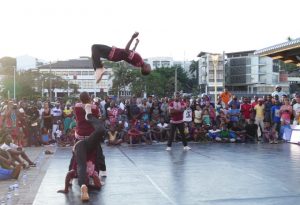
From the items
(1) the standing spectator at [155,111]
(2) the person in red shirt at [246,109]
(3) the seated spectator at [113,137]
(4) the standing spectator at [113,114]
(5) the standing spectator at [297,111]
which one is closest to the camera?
(3) the seated spectator at [113,137]

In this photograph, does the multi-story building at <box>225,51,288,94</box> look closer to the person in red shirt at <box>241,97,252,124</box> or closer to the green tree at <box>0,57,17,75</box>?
the green tree at <box>0,57,17,75</box>

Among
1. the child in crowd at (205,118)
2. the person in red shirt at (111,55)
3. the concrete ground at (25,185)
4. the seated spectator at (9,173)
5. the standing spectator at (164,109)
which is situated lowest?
the concrete ground at (25,185)

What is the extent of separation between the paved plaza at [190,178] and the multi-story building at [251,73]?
318ft

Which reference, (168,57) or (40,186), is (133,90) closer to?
(40,186)

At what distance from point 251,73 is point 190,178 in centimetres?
10993

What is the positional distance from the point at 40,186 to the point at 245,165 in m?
5.33

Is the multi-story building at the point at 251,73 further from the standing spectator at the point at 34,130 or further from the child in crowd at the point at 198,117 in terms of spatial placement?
the standing spectator at the point at 34,130

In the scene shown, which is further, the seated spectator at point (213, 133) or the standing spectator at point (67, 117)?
the seated spectator at point (213, 133)

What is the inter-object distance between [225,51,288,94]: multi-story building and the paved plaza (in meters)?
97.0

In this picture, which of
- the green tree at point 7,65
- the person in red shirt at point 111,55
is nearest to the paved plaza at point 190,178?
the person in red shirt at point 111,55

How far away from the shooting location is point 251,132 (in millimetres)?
19703

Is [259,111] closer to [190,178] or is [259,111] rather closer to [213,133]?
[213,133]

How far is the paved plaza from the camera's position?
794cm

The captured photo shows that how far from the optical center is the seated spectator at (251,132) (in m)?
19.6
